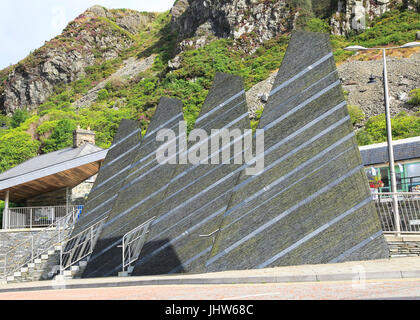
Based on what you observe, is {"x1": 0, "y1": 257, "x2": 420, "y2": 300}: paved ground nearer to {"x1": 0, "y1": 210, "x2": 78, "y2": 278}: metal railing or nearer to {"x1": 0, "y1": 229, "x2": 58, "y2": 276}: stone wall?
{"x1": 0, "y1": 210, "x2": 78, "y2": 278}: metal railing

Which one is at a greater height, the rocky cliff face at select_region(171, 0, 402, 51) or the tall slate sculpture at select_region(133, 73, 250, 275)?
the rocky cliff face at select_region(171, 0, 402, 51)

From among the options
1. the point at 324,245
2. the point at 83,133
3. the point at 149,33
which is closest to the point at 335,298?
the point at 324,245

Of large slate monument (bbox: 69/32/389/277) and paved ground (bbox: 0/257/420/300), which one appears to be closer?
paved ground (bbox: 0/257/420/300)

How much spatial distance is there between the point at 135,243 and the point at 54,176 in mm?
8374

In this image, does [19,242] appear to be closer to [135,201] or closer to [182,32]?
[135,201]

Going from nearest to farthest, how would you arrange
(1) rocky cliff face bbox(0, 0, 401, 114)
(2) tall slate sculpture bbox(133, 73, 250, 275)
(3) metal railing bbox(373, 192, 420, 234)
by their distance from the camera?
(2) tall slate sculpture bbox(133, 73, 250, 275), (3) metal railing bbox(373, 192, 420, 234), (1) rocky cliff face bbox(0, 0, 401, 114)

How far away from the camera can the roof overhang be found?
20641 millimetres

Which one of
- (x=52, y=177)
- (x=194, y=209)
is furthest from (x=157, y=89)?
(x=194, y=209)

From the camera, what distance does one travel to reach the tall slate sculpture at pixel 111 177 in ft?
57.7

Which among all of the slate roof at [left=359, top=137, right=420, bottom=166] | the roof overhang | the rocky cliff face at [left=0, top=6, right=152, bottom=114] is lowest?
the roof overhang

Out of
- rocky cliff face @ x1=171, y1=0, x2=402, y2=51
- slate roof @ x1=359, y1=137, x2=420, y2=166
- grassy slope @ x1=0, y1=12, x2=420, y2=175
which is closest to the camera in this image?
slate roof @ x1=359, y1=137, x2=420, y2=166

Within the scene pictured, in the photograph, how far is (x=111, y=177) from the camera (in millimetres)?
18172

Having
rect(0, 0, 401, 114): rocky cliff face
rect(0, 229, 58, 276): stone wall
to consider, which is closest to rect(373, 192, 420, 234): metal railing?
rect(0, 229, 58, 276): stone wall

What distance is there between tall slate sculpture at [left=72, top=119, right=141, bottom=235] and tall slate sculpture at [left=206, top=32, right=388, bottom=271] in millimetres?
7415
